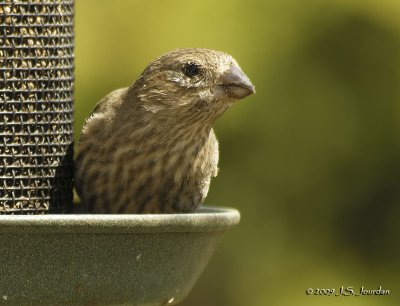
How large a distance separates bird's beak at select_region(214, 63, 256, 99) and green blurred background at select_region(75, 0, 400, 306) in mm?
2457

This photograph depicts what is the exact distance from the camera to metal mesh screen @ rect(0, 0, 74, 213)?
553 centimetres

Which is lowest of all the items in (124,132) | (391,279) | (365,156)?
(391,279)

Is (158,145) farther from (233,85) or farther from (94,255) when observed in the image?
(94,255)

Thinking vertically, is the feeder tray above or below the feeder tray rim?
below

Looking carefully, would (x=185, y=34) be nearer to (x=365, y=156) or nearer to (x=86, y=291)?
(x=365, y=156)

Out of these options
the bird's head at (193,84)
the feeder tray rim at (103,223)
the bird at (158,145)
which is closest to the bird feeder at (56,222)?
the feeder tray rim at (103,223)

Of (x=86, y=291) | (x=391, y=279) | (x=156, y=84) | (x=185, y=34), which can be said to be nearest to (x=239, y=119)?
(x=185, y=34)

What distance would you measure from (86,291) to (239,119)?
374 cm

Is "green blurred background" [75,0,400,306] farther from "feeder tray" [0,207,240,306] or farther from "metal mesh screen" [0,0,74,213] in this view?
"feeder tray" [0,207,240,306]

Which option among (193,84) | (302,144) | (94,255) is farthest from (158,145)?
(302,144)

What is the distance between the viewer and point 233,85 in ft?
18.7

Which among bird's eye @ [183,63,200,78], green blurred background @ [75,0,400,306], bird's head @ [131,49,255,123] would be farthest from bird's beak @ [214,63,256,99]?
green blurred background @ [75,0,400,306]

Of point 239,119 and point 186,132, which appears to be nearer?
point 186,132

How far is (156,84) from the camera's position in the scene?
6.07 metres
